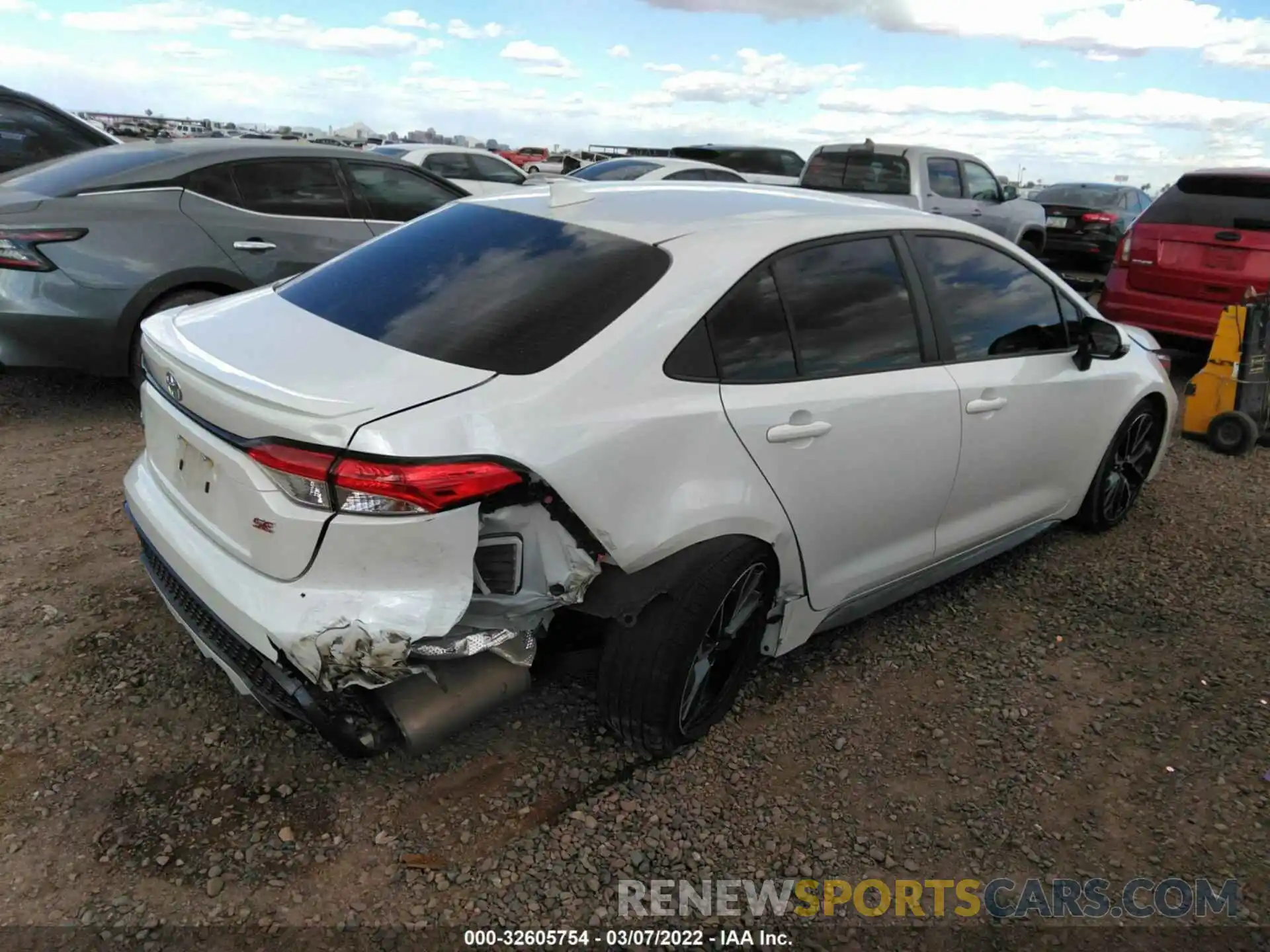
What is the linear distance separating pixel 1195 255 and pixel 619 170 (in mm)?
7214

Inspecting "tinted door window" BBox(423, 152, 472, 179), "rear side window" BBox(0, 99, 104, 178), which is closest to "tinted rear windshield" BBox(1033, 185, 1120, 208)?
"tinted door window" BBox(423, 152, 472, 179)

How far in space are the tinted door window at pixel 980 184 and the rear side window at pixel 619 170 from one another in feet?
12.6

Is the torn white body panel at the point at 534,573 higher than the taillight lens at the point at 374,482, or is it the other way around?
the taillight lens at the point at 374,482

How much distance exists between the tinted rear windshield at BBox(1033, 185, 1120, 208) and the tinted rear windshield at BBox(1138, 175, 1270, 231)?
7074 millimetres

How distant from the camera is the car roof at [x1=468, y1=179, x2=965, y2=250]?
110 inches

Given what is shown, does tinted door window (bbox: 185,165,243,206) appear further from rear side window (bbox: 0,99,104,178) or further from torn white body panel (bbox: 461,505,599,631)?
torn white body panel (bbox: 461,505,599,631)

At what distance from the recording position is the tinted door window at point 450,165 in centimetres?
1287

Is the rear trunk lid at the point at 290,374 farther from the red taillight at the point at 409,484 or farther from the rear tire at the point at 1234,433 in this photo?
the rear tire at the point at 1234,433

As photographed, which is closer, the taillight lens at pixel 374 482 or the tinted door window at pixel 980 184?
the taillight lens at pixel 374 482

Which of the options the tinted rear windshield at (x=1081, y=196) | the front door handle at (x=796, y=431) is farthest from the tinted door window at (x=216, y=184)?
the tinted rear windshield at (x=1081, y=196)

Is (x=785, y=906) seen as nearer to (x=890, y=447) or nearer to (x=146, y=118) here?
(x=890, y=447)

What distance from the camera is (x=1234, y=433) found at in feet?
19.4

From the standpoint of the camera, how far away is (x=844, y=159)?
10867 millimetres

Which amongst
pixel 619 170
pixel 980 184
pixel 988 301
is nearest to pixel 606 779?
pixel 988 301
